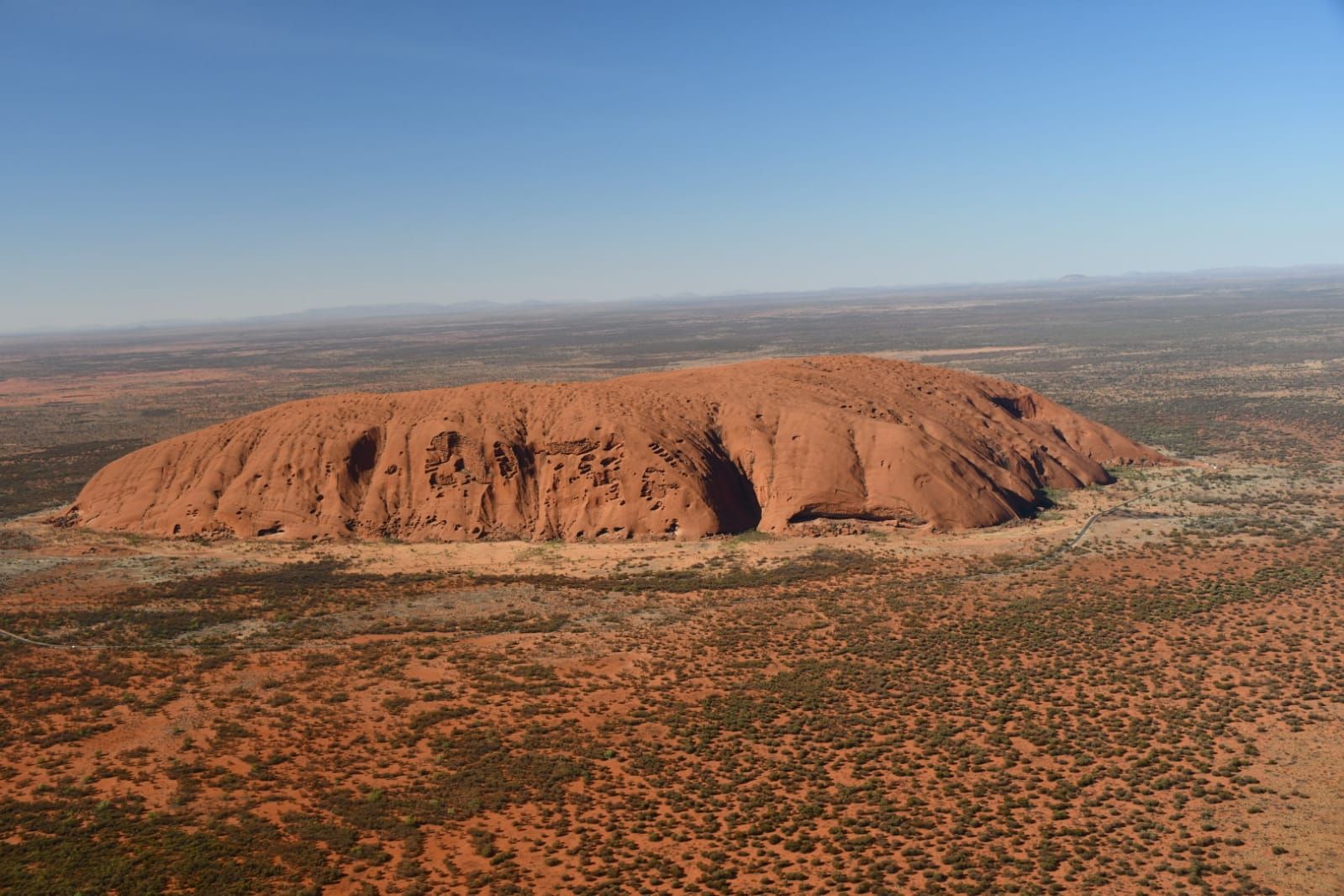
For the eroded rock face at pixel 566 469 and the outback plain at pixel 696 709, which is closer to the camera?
the outback plain at pixel 696 709

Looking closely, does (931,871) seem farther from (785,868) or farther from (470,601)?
(470,601)

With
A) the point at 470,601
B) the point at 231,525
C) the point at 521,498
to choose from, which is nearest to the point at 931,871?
the point at 470,601

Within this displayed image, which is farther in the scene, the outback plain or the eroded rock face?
the eroded rock face

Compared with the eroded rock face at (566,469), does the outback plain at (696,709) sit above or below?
below

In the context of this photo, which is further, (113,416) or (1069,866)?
(113,416)

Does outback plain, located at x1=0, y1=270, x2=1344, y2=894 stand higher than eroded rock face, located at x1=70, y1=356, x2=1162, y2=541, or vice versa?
eroded rock face, located at x1=70, y1=356, x2=1162, y2=541
